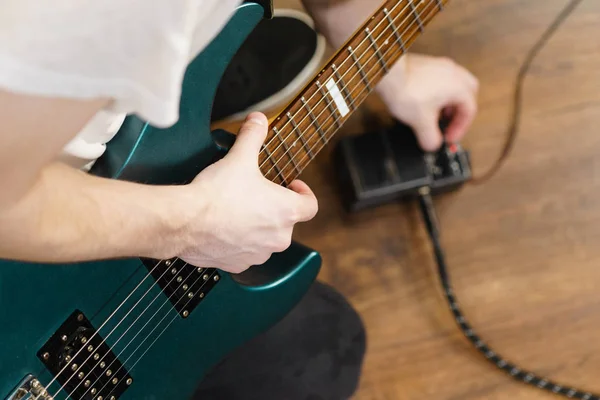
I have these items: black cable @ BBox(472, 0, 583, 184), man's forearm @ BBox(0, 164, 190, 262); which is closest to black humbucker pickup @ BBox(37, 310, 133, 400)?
man's forearm @ BBox(0, 164, 190, 262)

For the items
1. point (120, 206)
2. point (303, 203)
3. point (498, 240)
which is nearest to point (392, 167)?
point (498, 240)

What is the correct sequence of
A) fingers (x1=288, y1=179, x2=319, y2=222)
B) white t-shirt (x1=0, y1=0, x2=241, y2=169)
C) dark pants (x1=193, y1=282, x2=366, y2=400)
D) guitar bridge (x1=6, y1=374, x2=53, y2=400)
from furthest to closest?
1. dark pants (x1=193, y1=282, x2=366, y2=400)
2. fingers (x1=288, y1=179, x2=319, y2=222)
3. guitar bridge (x1=6, y1=374, x2=53, y2=400)
4. white t-shirt (x1=0, y1=0, x2=241, y2=169)

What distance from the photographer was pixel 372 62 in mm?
752

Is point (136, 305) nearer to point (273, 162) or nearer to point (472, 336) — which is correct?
point (273, 162)

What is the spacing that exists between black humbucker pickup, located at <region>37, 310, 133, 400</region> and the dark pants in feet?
0.62

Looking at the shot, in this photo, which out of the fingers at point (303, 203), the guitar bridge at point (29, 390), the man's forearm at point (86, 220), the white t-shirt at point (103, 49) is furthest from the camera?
the fingers at point (303, 203)

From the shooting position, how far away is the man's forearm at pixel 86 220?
1.48ft

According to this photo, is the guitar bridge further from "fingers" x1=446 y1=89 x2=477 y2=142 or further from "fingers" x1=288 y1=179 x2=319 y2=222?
"fingers" x1=446 y1=89 x2=477 y2=142

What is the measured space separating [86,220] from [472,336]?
0.72m

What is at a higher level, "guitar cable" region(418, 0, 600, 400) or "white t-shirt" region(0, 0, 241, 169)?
"white t-shirt" region(0, 0, 241, 169)

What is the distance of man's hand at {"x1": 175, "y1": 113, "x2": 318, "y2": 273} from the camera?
23.3 inches

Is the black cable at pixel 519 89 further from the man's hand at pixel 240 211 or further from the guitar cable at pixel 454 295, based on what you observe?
the man's hand at pixel 240 211

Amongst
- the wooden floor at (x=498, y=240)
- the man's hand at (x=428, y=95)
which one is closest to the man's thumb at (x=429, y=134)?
the man's hand at (x=428, y=95)

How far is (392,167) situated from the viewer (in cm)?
100
